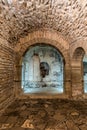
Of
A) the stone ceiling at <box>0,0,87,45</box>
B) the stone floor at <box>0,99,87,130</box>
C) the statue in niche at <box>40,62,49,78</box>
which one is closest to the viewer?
the stone floor at <box>0,99,87,130</box>


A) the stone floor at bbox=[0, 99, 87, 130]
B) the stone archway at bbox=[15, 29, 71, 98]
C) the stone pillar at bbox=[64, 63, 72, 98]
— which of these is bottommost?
the stone floor at bbox=[0, 99, 87, 130]

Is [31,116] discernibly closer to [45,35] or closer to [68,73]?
[68,73]

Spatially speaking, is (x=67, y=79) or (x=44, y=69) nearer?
(x=67, y=79)

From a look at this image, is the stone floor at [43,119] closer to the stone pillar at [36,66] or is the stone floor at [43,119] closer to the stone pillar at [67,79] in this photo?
the stone pillar at [67,79]

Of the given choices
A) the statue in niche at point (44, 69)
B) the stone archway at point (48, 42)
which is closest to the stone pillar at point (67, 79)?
the stone archway at point (48, 42)

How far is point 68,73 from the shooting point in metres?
5.89

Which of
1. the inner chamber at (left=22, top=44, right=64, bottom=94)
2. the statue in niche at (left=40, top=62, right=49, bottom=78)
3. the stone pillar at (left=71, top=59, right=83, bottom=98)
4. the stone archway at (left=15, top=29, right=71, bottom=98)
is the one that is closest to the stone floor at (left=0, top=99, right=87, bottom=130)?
the stone pillar at (left=71, top=59, right=83, bottom=98)

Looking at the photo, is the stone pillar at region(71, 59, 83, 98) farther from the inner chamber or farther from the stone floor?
the inner chamber

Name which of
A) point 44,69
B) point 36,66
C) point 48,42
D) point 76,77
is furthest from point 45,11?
point 44,69

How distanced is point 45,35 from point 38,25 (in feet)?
2.39

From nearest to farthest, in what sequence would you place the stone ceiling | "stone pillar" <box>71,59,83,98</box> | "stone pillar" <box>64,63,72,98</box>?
the stone ceiling < "stone pillar" <box>71,59,83,98</box> < "stone pillar" <box>64,63,72,98</box>

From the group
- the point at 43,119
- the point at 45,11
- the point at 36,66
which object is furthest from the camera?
the point at 36,66

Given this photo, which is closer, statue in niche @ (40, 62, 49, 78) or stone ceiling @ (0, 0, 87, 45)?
stone ceiling @ (0, 0, 87, 45)

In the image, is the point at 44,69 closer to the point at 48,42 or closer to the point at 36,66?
the point at 36,66
